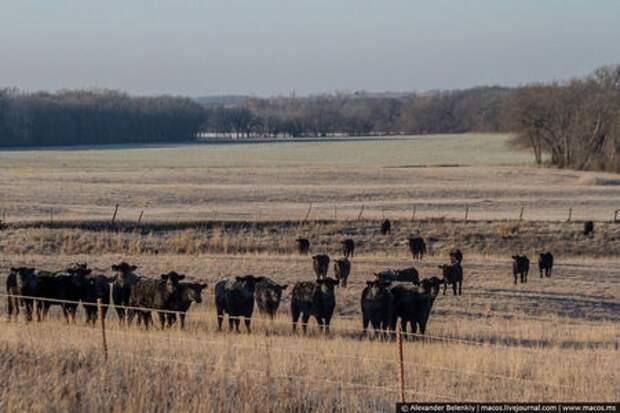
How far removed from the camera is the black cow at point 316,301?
70.9 feet

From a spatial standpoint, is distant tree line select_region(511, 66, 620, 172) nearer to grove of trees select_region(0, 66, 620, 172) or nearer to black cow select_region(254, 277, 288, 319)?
grove of trees select_region(0, 66, 620, 172)

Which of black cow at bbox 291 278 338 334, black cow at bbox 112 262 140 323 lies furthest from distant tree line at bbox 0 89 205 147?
black cow at bbox 291 278 338 334

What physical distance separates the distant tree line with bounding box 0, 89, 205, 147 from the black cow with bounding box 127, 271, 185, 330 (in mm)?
133698

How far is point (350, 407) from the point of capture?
455 inches

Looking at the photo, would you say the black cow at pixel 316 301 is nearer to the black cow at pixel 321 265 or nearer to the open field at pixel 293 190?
the black cow at pixel 321 265

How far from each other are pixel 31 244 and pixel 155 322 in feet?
61.5

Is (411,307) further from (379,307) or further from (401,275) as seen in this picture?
(401,275)

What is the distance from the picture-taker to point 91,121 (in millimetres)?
173250

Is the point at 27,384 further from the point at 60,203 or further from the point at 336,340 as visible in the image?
the point at 60,203

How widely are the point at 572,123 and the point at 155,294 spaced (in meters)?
77.0

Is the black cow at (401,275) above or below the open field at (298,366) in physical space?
below

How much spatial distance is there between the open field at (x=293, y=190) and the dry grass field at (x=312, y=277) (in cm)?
27

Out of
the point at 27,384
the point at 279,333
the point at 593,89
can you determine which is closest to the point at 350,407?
the point at 27,384

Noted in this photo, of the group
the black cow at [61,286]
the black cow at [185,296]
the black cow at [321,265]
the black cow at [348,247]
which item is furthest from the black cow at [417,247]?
the black cow at [61,286]
